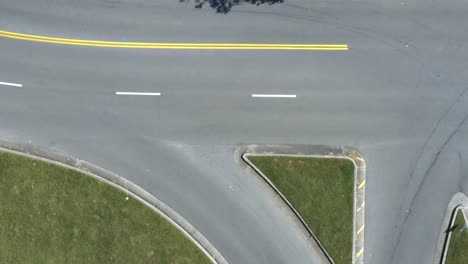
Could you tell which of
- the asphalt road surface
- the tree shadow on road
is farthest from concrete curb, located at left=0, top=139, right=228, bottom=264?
the tree shadow on road

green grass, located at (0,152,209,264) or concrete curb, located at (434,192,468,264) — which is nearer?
concrete curb, located at (434,192,468,264)

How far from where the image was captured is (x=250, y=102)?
2091 centimetres

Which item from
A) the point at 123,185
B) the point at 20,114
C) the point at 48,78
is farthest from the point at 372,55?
the point at 20,114

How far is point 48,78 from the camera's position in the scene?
2153 cm

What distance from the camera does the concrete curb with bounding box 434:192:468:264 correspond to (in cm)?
1981

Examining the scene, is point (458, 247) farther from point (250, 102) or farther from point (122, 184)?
point (122, 184)

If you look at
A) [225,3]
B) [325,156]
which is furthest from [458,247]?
[225,3]

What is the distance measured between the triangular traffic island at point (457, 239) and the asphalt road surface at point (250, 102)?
717mm

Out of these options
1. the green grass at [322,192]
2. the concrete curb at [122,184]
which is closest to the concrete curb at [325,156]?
the green grass at [322,192]

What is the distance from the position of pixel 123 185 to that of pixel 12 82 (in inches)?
304

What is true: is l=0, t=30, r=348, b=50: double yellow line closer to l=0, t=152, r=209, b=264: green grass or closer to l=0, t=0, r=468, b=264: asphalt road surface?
l=0, t=0, r=468, b=264: asphalt road surface

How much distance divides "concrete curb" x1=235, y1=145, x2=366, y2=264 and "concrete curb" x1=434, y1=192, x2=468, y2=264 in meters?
3.51

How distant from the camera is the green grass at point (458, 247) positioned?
19.6 meters

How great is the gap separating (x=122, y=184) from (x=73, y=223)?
118 inches
